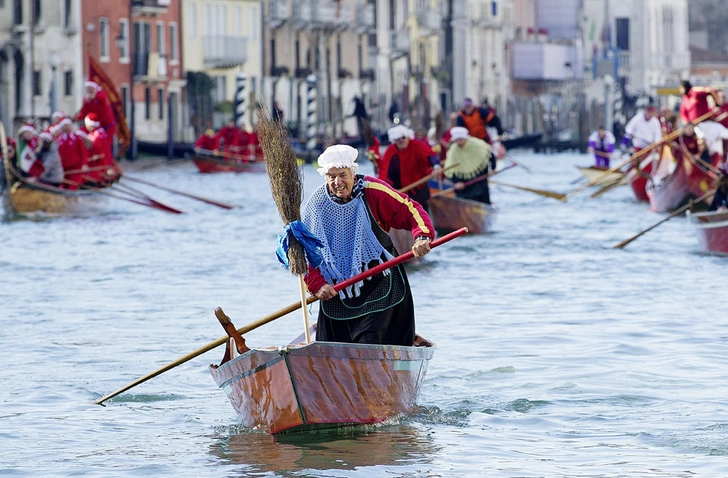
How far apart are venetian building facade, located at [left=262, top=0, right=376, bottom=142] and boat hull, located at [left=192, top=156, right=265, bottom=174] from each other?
1290cm

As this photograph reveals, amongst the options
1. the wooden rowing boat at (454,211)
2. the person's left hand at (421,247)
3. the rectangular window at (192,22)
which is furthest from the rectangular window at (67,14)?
the person's left hand at (421,247)

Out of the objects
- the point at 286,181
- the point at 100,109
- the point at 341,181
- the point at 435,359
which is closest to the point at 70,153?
the point at 100,109

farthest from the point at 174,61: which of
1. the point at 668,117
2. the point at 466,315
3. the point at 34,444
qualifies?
the point at 34,444

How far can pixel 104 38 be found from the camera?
47.6 metres

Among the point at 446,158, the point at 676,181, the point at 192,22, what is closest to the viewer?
the point at 446,158

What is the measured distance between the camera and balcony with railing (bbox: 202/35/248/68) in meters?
53.2

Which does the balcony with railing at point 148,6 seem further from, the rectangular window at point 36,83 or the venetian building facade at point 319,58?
the rectangular window at point 36,83

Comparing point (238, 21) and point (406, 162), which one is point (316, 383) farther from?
point (238, 21)

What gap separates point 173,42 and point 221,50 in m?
1.70

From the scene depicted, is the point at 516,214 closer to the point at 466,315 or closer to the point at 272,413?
the point at 466,315

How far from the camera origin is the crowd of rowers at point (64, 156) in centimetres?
2253

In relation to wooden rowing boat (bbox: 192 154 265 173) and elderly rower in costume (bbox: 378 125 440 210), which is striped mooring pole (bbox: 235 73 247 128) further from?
elderly rower in costume (bbox: 378 125 440 210)

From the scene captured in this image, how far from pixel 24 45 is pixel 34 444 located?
118 feet

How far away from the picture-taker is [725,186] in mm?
16234
